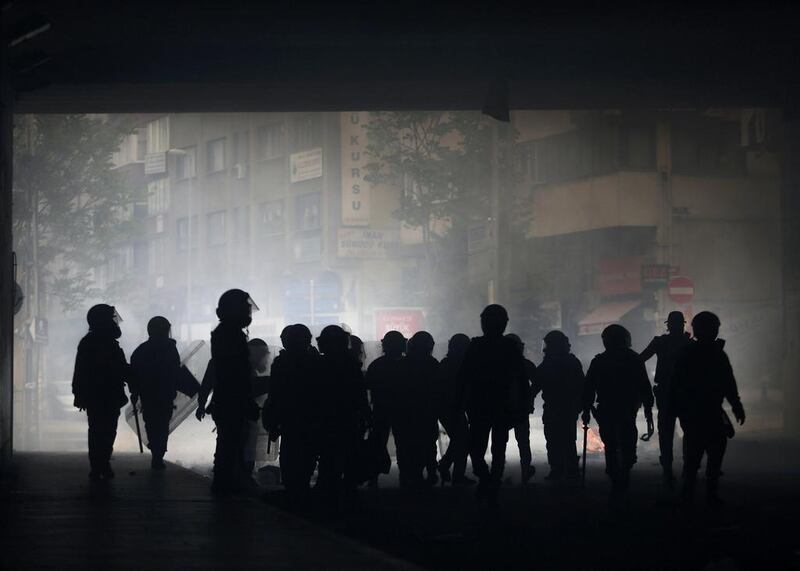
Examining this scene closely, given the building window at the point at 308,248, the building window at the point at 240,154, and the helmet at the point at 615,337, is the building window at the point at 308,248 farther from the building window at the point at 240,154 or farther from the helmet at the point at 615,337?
the helmet at the point at 615,337

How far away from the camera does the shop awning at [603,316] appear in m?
51.1

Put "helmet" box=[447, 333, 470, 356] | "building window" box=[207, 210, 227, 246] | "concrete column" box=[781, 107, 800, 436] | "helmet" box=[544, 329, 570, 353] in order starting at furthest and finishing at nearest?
1. "building window" box=[207, 210, 227, 246]
2. "concrete column" box=[781, 107, 800, 436]
3. "helmet" box=[544, 329, 570, 353]
4. "helmet" box=[447, 333, 470, 356]

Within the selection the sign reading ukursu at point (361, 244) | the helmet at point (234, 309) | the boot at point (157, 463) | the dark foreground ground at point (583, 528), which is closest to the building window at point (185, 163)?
the sign reading ukursu at point (361, 244)

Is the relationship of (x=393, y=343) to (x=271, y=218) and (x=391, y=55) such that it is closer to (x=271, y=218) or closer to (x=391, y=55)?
(x=391, y=55)

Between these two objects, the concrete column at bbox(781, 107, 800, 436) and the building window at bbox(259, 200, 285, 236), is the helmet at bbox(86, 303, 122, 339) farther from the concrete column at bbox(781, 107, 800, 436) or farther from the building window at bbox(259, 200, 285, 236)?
the building window at bbox(259, 200, 285, 236)

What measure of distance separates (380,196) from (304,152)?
4.71m

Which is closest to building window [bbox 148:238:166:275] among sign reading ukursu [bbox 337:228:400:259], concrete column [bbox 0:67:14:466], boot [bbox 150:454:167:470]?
sign reading ukursu [bbox 337:228:400:259]

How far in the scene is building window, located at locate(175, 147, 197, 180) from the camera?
88.4m

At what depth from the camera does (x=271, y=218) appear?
79.2 metres

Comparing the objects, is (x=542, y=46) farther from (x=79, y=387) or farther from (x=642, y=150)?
(x=642, y=150)

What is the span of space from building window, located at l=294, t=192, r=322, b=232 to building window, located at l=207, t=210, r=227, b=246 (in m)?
7.15

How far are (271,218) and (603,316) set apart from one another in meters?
30.5

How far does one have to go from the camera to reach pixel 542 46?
23672 mm

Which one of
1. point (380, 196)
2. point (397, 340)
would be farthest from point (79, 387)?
point (380, 196)
